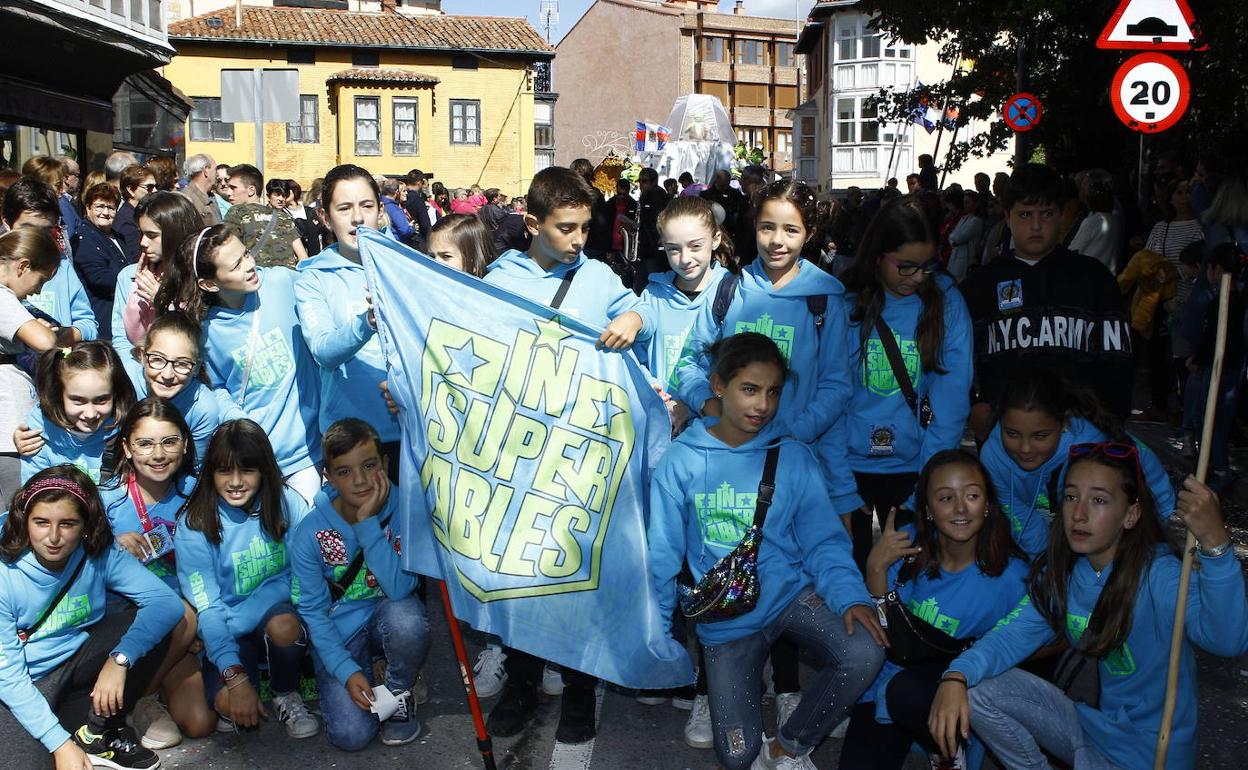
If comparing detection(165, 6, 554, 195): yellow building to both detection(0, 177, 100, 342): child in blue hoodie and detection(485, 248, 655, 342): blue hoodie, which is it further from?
detection(485, 248, 655, 342): blue hoodie

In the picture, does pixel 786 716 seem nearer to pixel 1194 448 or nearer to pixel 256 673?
pixel 256 673

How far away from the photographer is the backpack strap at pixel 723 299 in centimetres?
484

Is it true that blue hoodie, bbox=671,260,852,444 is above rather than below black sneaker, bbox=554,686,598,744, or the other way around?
above

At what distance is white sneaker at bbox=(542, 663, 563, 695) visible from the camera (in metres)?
4.96

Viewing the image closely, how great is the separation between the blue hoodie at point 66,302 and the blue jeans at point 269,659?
2150 mm

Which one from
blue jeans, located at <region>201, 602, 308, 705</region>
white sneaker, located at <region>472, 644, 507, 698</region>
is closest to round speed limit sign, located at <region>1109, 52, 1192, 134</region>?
white sneaker, located at <region>472, 644, 507, 698</region>

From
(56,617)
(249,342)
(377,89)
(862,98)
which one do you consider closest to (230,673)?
(56,617)

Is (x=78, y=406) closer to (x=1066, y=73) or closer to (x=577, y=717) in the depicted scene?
(x=577, y=717)

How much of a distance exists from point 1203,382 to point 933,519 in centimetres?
515

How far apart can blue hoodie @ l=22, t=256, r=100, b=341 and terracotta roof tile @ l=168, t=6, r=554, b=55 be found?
36.6 m

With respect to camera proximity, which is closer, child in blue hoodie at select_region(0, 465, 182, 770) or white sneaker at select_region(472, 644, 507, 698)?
child in blue hoodie at select_region(0, 465, 182, 770)

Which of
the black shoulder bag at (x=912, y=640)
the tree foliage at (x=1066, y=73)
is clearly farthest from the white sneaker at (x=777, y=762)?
the tree foliage at (x=1066, y=73)

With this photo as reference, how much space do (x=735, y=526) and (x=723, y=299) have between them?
1.09 m

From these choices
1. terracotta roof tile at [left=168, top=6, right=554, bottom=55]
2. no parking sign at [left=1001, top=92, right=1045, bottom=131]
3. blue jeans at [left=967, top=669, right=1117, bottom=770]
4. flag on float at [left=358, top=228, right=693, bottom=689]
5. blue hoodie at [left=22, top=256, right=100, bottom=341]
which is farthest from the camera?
terracotta roof tile at [left=168, top=6, right=554, bottom=55]
